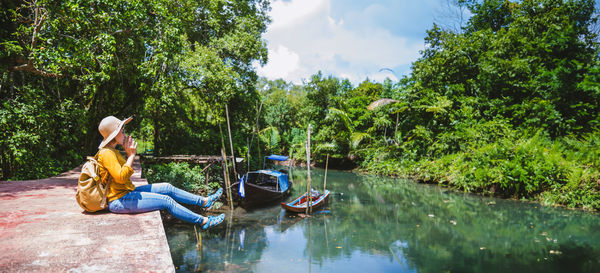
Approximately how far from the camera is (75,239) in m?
2.59

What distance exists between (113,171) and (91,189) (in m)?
0.28

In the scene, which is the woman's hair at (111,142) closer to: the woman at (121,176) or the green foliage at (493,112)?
the woman at (121,176)

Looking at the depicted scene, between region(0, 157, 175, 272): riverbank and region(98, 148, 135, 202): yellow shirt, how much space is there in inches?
9.4

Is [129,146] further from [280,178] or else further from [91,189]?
[280,178]

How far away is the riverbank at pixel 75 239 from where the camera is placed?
2.12 metres

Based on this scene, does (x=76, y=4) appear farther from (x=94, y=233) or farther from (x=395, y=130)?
(x=395, y=130)

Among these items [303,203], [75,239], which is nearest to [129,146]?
[75,239]

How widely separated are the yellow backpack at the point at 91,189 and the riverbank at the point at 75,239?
0.43ft

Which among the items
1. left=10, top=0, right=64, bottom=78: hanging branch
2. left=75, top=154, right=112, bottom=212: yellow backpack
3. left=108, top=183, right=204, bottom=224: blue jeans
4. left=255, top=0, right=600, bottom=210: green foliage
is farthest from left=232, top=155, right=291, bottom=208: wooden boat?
left=255, top=0, right=600, bottom=210: green foliage

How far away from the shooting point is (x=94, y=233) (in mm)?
2744

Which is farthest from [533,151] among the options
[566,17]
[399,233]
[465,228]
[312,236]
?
[312,236]

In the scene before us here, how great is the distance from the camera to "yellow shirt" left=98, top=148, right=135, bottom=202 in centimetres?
321

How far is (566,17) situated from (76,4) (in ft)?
67.9

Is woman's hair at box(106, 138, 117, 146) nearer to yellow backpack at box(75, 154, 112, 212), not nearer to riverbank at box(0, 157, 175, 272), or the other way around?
yellow backpack at box(75, 154, 112, 212)
